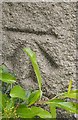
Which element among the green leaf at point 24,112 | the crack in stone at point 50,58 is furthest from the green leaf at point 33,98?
the crack in stone at point 50,58

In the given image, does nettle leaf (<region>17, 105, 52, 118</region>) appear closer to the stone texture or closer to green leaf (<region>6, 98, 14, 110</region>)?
green leaf (<region>6, 98, 14, 110</region>)

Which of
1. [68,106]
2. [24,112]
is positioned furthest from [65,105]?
[24,112]

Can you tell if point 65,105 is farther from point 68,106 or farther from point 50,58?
point 50,58

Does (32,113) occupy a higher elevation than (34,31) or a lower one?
lower

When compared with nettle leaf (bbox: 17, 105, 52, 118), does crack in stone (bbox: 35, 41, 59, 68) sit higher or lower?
higher

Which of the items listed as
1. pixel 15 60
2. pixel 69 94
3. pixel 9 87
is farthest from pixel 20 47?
pixel 69 94

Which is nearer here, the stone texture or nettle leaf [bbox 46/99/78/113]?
nettle leaf [bbox 46/99/78/113]

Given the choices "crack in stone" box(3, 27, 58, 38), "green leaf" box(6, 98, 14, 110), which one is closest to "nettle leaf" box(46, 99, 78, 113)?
"green leaf" box(6, 98, 14, 110)

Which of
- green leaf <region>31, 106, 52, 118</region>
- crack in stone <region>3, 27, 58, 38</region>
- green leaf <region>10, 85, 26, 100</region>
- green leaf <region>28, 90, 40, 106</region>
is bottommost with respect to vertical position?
green leaf <region>31, 106, 52, 118</region>
